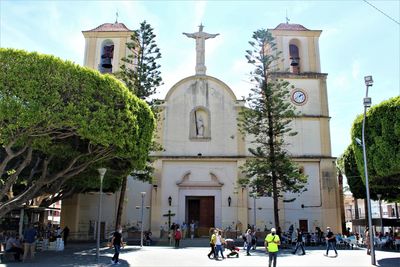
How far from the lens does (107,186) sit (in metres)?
24.8

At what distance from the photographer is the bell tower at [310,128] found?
2806cm

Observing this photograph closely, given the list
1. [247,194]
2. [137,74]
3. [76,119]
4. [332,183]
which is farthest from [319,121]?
[76,119]

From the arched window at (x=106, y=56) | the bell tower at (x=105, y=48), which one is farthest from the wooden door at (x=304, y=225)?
the arched window at (x=106, y=56)

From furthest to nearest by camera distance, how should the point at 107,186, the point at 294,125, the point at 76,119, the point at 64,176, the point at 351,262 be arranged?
the point at 294,125 < the point at 107,186 < the point at 64,176 < the point at 351,262 < the point at 76,119

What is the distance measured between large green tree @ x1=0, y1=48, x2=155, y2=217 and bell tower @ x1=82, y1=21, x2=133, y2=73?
602 inches

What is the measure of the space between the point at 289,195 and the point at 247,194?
3.01 meters

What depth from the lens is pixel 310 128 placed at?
29500mm

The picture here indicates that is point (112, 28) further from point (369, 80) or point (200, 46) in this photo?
point (369, 80)

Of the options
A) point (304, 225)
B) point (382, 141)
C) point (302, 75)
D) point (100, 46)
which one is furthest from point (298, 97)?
point (100, 46)

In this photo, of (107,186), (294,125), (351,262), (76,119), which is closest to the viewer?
(76,119)

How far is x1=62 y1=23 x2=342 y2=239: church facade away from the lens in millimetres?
27750

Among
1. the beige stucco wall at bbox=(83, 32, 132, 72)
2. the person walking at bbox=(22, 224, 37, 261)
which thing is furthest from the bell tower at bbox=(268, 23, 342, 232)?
the person walking at bbox=(22, 224, 37, 261)

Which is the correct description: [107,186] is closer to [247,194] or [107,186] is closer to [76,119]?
Answer: [247,194]

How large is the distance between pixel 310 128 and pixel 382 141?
540 inches
